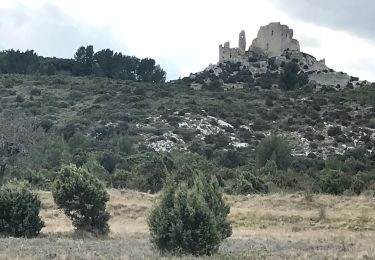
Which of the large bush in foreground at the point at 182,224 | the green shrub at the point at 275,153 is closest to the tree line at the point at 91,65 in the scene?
the green shrub at the point at 275,153

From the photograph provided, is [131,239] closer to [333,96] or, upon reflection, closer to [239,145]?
[239,145]

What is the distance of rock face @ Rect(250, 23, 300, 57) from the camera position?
101 metres

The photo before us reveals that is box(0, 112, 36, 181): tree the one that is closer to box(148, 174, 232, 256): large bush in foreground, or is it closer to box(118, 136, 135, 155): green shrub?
box(118, 136, 135, 155): green shrub

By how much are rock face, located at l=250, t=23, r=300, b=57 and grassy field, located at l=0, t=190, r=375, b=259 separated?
73642mm

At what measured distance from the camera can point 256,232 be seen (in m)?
23.6

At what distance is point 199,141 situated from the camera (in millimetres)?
55594

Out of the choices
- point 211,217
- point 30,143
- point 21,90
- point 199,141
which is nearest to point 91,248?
point 211,217

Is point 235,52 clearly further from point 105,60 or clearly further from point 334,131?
point 334,131

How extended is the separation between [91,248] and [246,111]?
50.8 meters

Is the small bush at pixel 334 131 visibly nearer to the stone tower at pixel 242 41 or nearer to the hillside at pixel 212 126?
the hillside at pixel 212 126

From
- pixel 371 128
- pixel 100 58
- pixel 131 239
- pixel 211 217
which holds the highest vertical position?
pixel 100 58

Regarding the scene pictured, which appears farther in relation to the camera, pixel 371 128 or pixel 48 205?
pixel 371 128

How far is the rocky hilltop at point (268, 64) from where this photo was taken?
91.6m

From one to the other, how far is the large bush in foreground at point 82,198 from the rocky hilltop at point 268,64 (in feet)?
217
